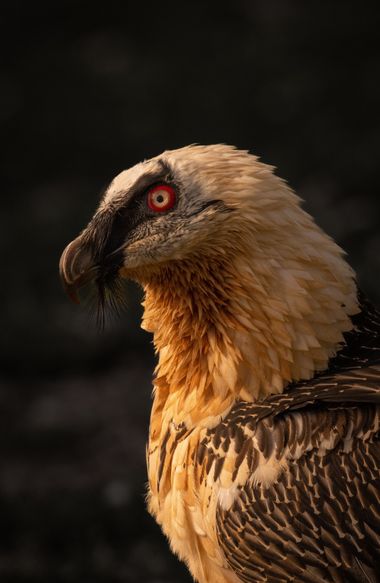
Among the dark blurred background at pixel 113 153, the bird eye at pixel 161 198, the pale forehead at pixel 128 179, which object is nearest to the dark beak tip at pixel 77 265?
the pale forehead at pixel 128 179

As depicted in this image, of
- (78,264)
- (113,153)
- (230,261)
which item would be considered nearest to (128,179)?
(78,264)

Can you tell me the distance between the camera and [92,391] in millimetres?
7504

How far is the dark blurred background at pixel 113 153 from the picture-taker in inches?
275

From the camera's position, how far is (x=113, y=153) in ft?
28.1

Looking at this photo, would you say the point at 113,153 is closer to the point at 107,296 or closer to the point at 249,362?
the point at 107,296

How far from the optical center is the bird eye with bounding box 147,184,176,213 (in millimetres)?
3873

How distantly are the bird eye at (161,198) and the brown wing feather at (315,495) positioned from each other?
79 cm

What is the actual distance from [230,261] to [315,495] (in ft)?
2.81

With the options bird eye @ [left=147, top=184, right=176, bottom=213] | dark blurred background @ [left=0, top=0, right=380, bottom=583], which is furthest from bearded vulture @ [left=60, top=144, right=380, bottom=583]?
dark blurred background @ [left=0, top=0, right=380, bottom=583]

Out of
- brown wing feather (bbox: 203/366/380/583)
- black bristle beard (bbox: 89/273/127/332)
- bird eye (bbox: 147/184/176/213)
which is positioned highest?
bird eye (bbox: 147/184/176/213)

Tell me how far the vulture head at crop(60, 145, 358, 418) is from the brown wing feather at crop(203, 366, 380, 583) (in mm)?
213

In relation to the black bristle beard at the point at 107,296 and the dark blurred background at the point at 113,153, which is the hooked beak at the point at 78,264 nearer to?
the black bristle beard at the point at 107,296

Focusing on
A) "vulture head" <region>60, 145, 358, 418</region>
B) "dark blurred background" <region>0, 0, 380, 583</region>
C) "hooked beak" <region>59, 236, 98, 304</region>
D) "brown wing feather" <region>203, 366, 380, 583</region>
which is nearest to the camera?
"brown wing feather" <region>203, 366, 380, 583</region>

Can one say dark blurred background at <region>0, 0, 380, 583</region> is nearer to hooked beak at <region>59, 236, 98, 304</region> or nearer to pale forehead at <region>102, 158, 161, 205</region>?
hooked beak at <region>59, 236, 98, 304</region>
